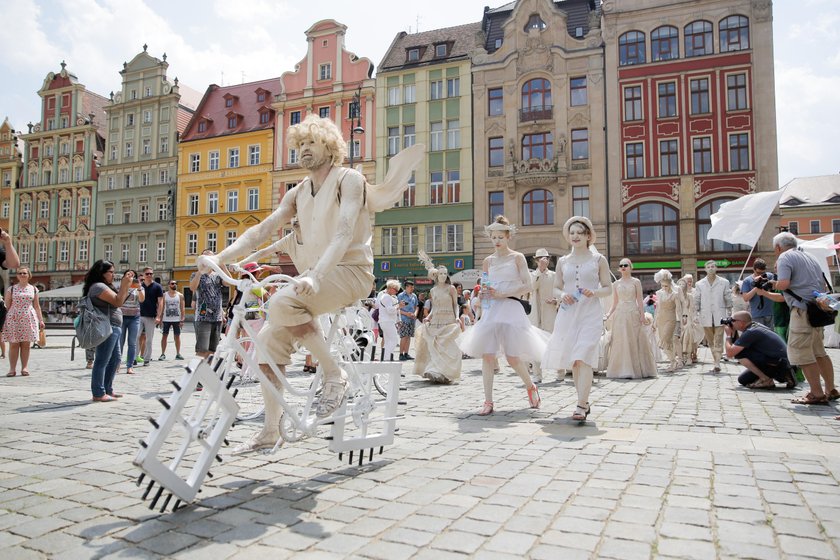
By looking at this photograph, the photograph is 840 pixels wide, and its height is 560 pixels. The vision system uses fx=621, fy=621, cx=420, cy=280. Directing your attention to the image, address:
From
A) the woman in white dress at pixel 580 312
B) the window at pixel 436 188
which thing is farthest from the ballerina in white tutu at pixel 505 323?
the window at pixel 436 188

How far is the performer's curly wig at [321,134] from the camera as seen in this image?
409 cm

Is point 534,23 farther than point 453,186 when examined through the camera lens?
No

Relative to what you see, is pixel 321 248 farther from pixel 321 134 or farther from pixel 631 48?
pixel 631 48

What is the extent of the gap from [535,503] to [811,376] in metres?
5.02

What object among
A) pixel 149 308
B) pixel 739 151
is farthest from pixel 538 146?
pixel 149 308

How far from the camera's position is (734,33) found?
32.4 metres

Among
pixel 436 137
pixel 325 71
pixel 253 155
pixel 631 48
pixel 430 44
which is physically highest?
pixel 430 44

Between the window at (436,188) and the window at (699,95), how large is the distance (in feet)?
47.2

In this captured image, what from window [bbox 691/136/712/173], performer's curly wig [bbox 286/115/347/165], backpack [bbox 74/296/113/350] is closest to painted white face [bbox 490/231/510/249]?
performer's curly wig [bbox 286/115/347/165]

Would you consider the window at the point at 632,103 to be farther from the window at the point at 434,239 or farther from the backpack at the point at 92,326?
the backpack at the point at 92,326

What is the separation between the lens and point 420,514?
307cm

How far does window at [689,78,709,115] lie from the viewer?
32906mm

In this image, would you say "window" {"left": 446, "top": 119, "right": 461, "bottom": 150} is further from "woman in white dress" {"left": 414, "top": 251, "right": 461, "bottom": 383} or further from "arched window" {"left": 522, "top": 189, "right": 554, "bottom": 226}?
"woman in white dress" {"left": 414, "top": 251, "right": 461, "bottom": 383}

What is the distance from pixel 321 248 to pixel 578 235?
327 centimetres
